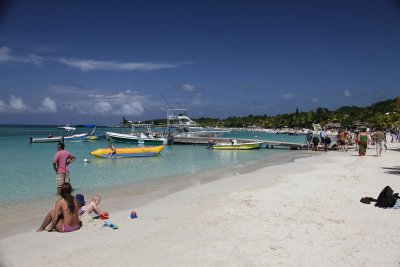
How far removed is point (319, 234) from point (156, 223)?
3.68 m

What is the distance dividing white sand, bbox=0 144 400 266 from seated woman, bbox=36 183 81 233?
0.18m

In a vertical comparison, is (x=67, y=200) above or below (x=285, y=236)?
above

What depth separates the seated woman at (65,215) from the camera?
23.2 feet

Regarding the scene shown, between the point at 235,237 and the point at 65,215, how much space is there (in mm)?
3660

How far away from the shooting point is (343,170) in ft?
52.7

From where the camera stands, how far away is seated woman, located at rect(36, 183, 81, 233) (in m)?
7.06

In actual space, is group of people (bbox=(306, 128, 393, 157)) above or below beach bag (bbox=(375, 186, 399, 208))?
above

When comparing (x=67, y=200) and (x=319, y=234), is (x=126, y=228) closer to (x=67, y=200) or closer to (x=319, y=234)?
(x=67, y=200)

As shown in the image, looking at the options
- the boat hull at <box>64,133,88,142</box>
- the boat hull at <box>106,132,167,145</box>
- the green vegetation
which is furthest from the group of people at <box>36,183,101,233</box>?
the green vegetation

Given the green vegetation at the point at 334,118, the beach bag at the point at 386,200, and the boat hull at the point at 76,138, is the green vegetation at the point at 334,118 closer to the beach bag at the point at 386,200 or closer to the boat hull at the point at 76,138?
the boat hull at the point at 76,138

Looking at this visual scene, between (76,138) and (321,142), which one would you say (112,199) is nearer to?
(321,142)

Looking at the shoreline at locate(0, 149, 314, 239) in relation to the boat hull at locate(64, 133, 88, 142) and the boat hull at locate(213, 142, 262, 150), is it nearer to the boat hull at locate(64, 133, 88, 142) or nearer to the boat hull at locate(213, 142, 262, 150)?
the boat hull at locate(213, 142, 262, 150)

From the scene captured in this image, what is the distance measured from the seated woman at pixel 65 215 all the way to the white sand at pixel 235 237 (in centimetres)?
18

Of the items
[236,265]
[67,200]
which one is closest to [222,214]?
[236,265]
